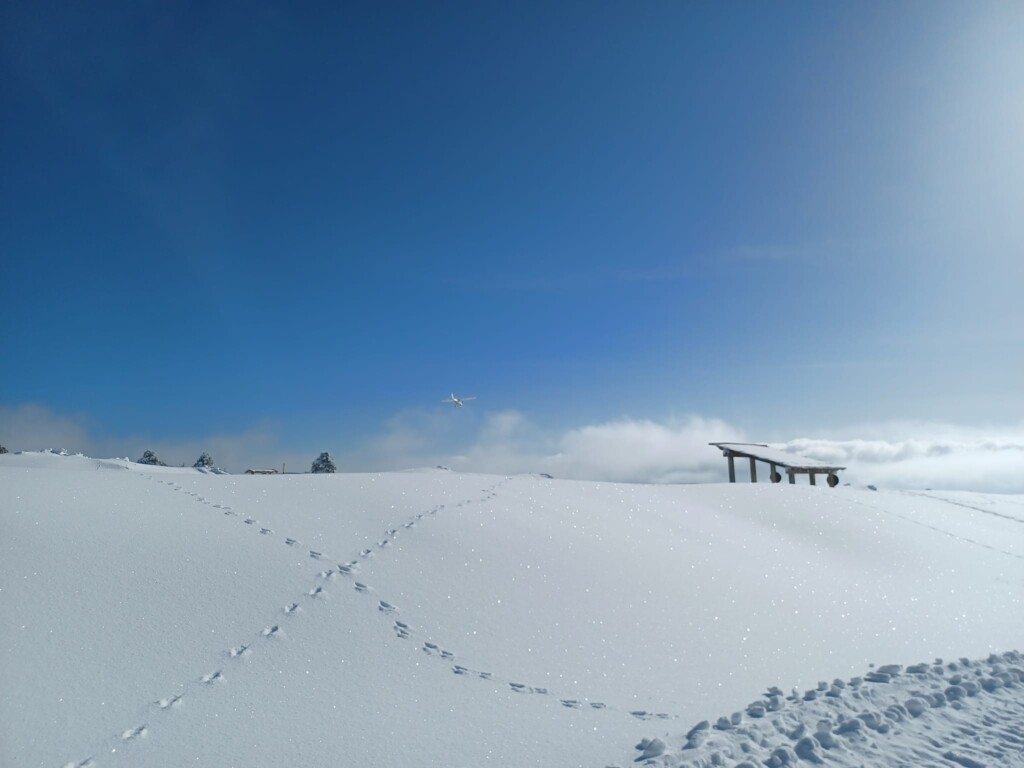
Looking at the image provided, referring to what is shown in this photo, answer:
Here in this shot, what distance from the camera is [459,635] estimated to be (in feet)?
21.0

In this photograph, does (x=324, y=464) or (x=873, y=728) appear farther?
(x=324, y=464)

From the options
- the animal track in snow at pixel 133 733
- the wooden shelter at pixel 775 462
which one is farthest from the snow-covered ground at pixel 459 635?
the wooden shelter at pixel 775 462

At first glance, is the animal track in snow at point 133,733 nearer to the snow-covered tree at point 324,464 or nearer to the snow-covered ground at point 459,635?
the snow-covered ground at point 459,635

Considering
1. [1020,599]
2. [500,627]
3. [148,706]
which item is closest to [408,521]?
[500,627]

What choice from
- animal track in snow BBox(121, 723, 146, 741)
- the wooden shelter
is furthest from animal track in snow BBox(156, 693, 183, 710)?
the wooden shelter

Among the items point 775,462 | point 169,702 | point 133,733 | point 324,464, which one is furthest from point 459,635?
point 324,464

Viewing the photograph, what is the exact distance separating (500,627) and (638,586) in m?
2.50

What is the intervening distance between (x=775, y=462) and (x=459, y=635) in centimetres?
1674

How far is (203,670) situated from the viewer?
514cm

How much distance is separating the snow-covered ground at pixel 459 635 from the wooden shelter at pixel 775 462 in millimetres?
8650

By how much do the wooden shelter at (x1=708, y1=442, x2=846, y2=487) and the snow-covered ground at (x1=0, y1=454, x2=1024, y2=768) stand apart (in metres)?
8.65

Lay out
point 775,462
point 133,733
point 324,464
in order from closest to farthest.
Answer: point 133,733 → point 775,462 → point 324,464

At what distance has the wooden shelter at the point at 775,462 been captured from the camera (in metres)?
19.7

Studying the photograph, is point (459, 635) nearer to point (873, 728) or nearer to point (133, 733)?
point (133, 733)
